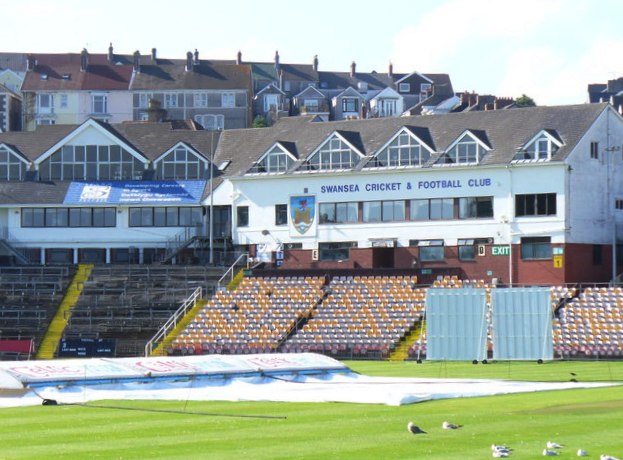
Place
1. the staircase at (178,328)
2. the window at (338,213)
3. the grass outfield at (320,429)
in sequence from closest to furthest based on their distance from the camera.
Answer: the grass outfield at (320,429) → the staircase at (178,328) → the window at (338,213)

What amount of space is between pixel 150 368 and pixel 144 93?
96899 mm

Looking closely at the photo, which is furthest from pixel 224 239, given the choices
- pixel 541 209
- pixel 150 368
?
pixel 150 368

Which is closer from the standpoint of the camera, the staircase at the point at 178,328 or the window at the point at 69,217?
the staircase at the point at 178,328

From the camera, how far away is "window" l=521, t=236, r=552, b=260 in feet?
227

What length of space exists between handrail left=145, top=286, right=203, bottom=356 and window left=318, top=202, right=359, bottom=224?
9066 millimetres

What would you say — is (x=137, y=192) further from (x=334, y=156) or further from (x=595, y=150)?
(x=595, y=150)

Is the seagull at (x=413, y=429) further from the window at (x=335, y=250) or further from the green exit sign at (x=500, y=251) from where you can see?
the window at (x=335, y=250)

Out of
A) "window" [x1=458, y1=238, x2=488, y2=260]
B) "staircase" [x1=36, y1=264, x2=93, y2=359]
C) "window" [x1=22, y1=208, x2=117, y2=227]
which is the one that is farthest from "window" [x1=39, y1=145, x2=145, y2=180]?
"window" [x1=458, y1=238, x2=488, y2=260]

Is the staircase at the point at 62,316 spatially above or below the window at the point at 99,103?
below

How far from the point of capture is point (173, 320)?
68000 mm

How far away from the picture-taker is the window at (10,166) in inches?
3268

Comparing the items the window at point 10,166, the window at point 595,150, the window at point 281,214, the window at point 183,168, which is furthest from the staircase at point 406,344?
the window at point 10,166

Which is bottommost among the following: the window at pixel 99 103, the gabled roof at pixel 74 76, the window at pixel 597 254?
the window at pixel 597 254

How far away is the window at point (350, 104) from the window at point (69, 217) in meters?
72.2
